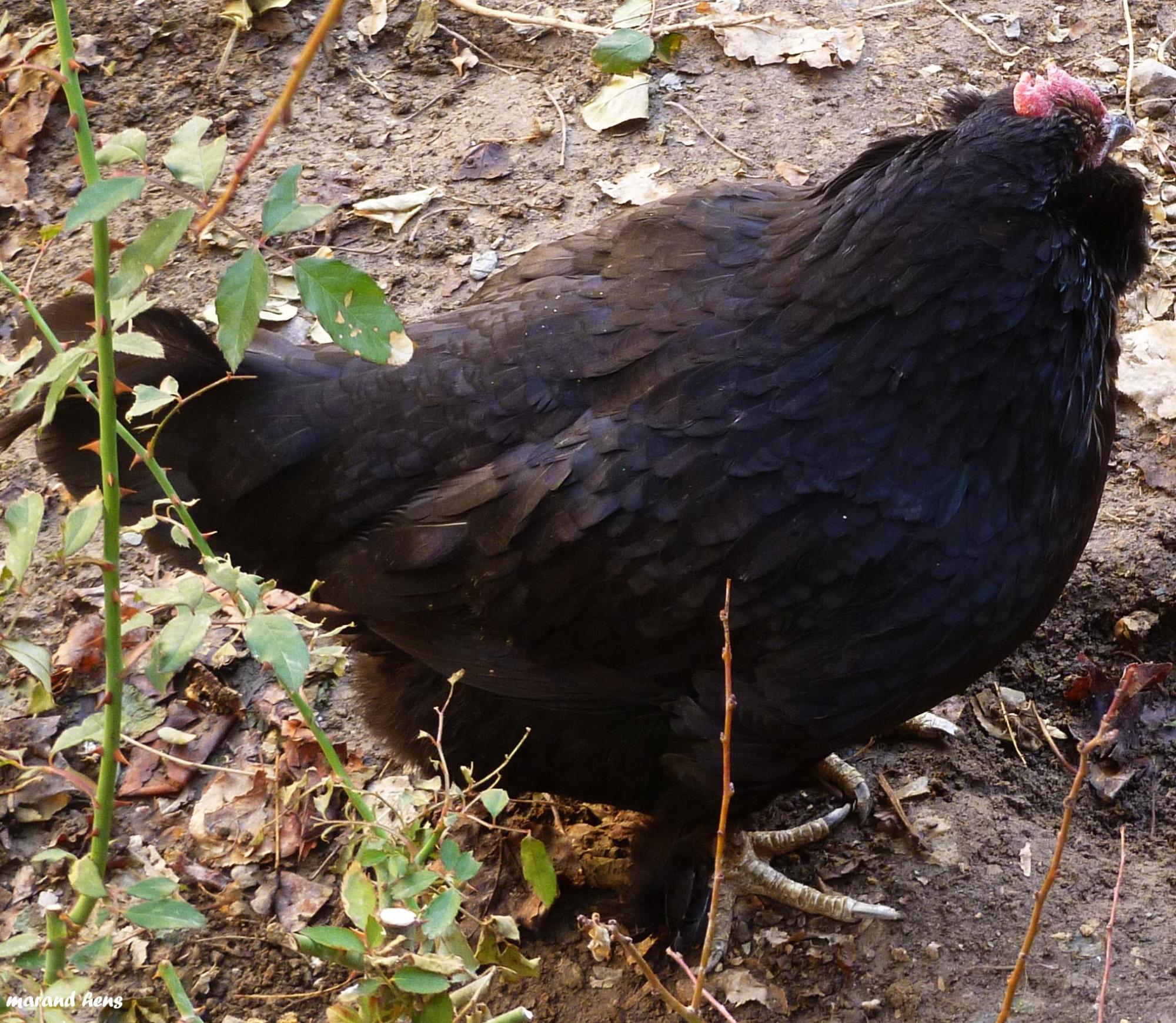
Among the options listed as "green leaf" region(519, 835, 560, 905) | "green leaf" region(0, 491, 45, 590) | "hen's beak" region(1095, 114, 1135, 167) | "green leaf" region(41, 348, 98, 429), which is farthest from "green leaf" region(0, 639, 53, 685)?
"hen's beak" region(1095, 114, 1135, 167)

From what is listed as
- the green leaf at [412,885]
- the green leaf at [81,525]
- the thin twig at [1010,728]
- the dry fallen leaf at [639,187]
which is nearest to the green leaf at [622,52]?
the dry fallen leaf at [639,187]

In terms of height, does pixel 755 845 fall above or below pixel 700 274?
below

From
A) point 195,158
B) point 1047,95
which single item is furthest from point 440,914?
point 1047,95

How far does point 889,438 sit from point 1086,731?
153 centimetres

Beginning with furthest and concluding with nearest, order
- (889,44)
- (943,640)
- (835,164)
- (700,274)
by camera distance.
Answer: (889,44), (835,164), (700,274), (943,640)

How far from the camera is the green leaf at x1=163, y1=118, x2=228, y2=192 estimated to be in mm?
1599

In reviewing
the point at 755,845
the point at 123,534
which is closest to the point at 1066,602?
the point at 755,845

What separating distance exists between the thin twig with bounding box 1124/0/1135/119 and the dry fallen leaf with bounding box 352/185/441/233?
2696 millimetres

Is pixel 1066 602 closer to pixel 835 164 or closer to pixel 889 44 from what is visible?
pixel 835 164

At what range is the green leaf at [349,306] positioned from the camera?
1610 mm

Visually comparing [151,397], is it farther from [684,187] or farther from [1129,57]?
[1129,57]

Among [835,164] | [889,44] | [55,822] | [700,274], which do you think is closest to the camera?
[700,274]

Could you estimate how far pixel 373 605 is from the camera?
2.80 metres

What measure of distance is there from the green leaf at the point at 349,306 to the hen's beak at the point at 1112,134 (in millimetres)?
1694
